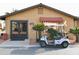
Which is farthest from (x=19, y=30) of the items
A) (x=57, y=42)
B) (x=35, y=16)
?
(x=57, y=42)

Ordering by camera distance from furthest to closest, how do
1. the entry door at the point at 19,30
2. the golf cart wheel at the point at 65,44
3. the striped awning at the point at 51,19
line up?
the entry door at the point at 19,30, the striped awning at the point at 51,19, the golf cart wheel at the point at 65,44

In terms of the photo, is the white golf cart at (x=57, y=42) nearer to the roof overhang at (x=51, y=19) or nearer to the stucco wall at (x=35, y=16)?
the roof overhang at (x=51, y=19)

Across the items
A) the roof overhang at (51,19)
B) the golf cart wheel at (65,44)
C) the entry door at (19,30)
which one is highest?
the roof overhang at (51,19)

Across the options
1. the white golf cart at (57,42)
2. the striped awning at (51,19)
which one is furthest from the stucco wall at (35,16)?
the white golf cart at (57,42)

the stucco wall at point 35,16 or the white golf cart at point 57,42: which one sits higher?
the stucco wall at point 35,16

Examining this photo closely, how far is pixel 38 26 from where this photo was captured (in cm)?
2308

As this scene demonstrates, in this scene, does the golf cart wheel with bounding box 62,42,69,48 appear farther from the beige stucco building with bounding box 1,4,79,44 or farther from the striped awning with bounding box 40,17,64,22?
the beige stucco building with bounding box 1,4,79,44

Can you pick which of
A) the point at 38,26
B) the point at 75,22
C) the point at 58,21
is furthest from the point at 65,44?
the point at 75,22

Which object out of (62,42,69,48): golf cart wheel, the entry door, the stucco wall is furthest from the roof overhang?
(62,42,69,48): golf cart wheel

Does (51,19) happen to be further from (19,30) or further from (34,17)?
(19,30)

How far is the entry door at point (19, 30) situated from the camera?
2755 cm

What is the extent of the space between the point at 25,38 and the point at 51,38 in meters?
7.89

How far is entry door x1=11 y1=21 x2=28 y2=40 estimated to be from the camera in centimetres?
2755

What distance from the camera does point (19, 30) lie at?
28047mm
